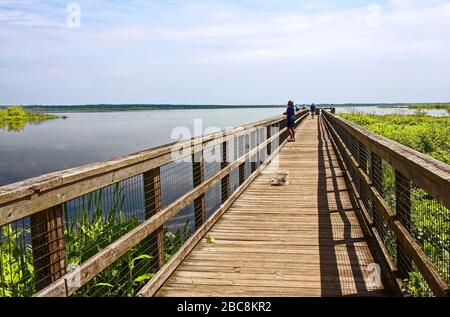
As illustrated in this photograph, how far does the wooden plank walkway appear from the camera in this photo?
3.92 m

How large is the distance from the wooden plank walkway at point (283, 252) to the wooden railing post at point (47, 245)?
58.5 inches

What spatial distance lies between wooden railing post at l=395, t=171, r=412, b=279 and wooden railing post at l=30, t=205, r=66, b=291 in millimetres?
2371

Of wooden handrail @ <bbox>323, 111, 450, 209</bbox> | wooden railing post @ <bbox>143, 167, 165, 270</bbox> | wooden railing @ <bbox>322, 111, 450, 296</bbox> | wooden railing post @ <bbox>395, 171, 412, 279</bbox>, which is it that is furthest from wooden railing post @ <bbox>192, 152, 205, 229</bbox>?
wooden railing post @ <bbox>395, 171, 412, 279</bbox>

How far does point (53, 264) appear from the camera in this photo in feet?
8.05

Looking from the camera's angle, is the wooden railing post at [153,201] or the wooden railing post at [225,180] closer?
the wooden railing post at [153,201]

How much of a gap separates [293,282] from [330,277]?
358mm

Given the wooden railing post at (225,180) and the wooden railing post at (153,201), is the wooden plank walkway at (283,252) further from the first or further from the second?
the wooden railing post at (153,201)

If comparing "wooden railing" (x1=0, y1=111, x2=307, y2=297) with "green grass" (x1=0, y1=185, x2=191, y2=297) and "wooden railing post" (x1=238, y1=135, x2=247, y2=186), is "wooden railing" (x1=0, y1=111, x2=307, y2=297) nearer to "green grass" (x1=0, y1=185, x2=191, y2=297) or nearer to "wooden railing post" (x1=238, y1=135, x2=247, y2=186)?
"green grass" (x1=0, y1=185, x2=191, y2=297)

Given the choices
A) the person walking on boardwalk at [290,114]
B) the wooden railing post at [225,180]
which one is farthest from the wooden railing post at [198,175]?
the person walking on boardwalk at [290,114]

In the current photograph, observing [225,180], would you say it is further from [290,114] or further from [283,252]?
[290,114]

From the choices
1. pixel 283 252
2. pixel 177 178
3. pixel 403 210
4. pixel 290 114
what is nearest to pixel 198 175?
pixel 283 252

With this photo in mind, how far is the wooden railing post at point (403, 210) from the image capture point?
3.41 m
